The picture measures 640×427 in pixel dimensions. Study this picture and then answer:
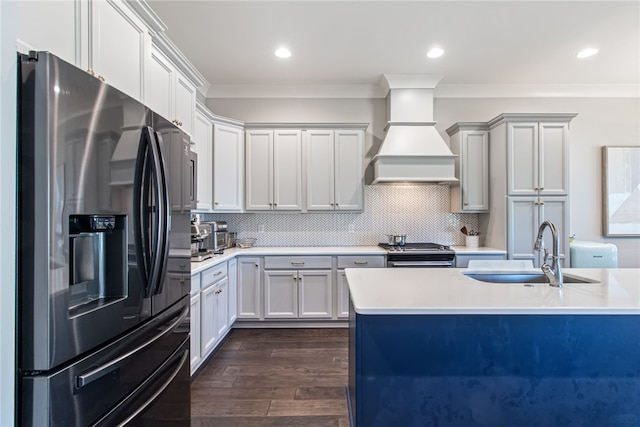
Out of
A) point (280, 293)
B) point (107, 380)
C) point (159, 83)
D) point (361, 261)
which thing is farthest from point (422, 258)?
point (107, 380)

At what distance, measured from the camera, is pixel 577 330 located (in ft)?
4.76

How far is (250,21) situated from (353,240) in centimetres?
264

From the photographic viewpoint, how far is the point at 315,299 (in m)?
3.61

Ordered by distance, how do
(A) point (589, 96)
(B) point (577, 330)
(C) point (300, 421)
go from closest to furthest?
1. (B) point (577, 330)
2. (C) point (300, 421)
3. (A) point (589, 96)

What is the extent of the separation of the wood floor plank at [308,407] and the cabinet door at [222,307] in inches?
39.7

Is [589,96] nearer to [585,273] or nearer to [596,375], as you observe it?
[585,273]

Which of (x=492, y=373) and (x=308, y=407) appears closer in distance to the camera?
(x=492, y=373)

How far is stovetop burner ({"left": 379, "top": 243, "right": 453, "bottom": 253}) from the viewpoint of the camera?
3555 millimetres

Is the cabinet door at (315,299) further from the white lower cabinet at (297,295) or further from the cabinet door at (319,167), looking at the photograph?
the cabinet door at (319,167)

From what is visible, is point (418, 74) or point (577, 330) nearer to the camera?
point (577, 330)

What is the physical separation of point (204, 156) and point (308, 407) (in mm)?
2547

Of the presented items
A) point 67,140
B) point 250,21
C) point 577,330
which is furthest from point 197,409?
point 250,21

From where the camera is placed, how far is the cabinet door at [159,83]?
6.42ft

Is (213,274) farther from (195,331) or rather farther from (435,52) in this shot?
(435,52)
